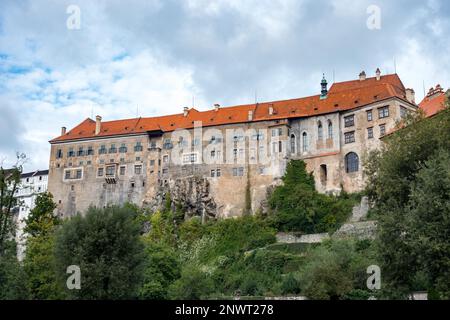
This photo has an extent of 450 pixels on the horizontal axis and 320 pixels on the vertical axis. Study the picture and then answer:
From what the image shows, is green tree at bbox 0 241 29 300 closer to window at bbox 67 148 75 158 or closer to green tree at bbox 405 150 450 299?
green tree at bbox 405 150 450 299

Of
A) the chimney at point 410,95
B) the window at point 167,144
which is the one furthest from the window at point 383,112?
the window at point 167,144

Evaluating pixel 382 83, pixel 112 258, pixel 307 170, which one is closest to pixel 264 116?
pixel 307 170

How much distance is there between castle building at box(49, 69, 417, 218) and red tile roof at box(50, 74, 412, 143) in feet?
0.48

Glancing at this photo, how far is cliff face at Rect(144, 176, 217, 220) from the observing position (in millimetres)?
72188

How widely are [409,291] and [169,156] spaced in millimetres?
48600

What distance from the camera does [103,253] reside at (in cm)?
3400

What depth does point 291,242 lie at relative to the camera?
201 feet

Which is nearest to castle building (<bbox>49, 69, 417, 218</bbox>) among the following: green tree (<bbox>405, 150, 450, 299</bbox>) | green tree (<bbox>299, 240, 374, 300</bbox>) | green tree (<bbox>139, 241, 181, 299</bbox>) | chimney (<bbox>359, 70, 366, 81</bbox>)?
chimney (<bbox>359, 70, 366, 81</bbox>)

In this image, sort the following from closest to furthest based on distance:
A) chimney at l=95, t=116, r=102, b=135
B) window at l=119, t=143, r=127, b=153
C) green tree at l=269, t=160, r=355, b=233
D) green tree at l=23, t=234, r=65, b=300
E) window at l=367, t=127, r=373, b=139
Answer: green tree at l=23, t=234, r=65, b=300 < green tree at l=269, t=160, r=355, b=233 < window at l=367, t=127, r=373, b=139 < window at l=119, t=143, r=127, b=153 < chimney at l=95, t=116, r=102, b=135

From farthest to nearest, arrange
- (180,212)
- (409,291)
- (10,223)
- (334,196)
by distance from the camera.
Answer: (180,212), (334,196), (10,223), (409,291)

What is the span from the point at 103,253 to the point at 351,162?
3921cm

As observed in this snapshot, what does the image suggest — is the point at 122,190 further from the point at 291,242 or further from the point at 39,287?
the point at 39,287

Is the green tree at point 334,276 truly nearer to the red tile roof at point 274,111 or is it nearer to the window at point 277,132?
the red tile roof at point 274,111

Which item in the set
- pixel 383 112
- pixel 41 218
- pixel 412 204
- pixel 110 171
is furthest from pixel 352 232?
pixel 41 218
